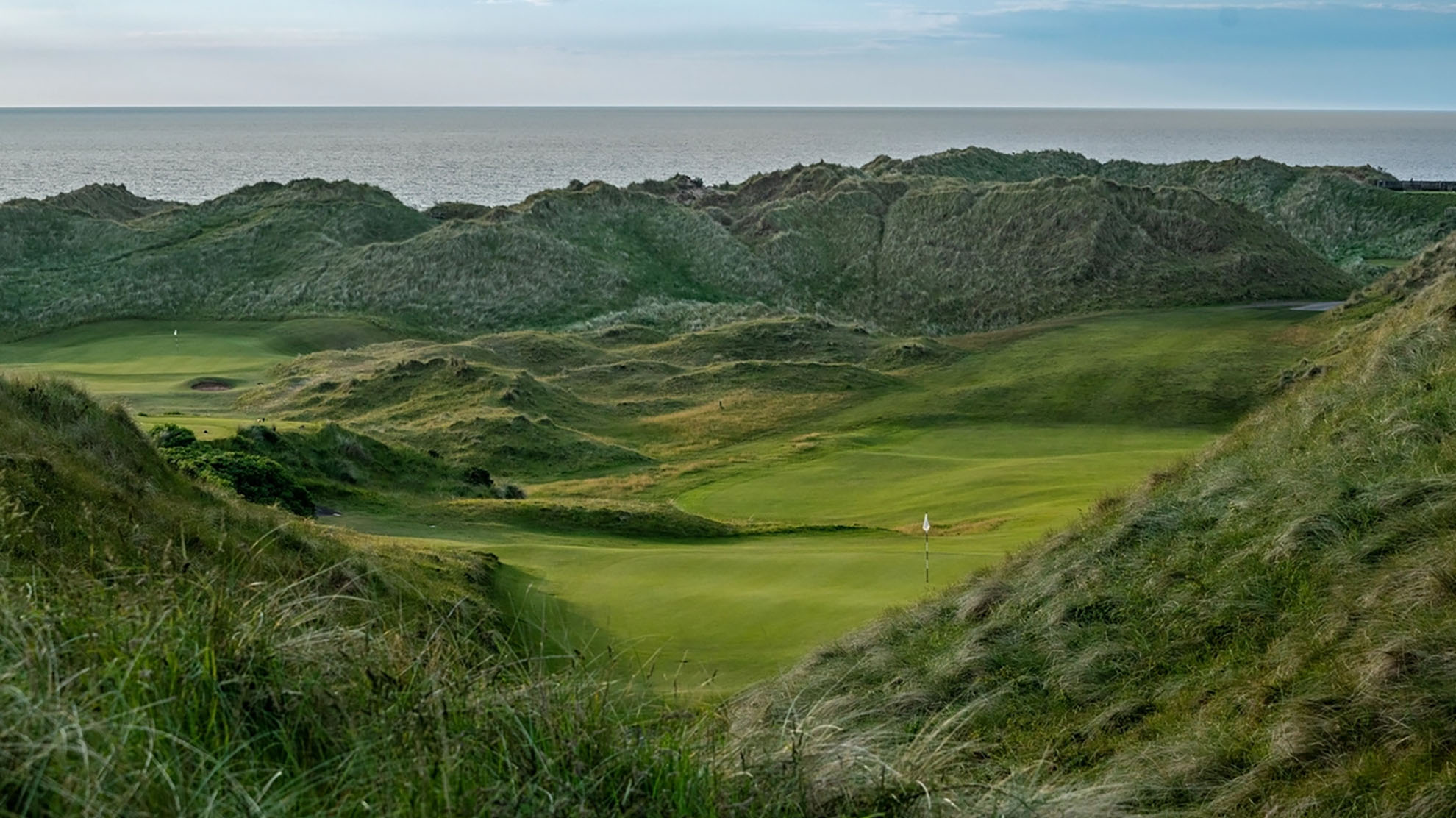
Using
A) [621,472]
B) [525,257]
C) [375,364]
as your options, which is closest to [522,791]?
[621,472]

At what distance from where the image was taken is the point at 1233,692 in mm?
8617

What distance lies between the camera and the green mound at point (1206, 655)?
256 inches

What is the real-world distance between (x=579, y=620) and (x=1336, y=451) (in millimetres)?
9248

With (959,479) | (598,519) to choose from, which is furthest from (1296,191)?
(598,519)

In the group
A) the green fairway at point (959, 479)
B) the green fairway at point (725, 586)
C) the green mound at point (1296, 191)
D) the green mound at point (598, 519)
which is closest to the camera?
the green fairway at point (725, 586)

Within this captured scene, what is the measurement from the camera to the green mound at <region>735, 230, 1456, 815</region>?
6500 mm

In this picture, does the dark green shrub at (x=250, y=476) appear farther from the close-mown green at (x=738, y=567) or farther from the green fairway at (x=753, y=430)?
the green fairway at (x=753, y=430)

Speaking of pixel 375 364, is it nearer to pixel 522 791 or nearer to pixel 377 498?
pixel 377 498

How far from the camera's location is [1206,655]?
31.3ft

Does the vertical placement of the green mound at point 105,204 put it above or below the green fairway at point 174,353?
above

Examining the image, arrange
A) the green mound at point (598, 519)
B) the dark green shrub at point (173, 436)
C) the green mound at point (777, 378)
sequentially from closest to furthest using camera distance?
the dark green shrub at point (173, 436), the green mound at point (598, 519), the green mound at point (777, 378)

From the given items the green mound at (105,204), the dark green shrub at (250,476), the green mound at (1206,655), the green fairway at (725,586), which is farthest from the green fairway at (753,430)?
the green mound at (105,204)

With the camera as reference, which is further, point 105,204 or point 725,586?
point 105,204

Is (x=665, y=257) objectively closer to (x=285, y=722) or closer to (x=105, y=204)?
(x=105, y=204)
